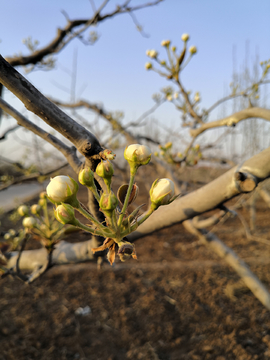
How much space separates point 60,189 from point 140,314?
2.70 metres

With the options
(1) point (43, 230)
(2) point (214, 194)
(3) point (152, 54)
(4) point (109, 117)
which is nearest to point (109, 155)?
(2) point (214, 194)

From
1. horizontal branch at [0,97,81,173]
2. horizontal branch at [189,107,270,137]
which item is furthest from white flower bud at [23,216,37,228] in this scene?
horizontal branch at [189,107,270,137]

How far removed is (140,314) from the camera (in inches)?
109

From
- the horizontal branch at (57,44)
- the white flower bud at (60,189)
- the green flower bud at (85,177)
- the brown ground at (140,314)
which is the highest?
the horizontal branch at (57,44)

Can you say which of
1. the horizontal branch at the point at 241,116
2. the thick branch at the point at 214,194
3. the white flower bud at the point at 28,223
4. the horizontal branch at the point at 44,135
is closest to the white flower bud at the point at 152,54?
the horizontal branch at the point at 241,116

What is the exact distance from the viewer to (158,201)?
2.06ft

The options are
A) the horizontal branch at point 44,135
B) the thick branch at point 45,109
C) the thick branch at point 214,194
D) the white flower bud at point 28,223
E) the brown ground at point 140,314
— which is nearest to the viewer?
the thick branch at point 45,109

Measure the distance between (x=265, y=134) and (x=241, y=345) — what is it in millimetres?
7707

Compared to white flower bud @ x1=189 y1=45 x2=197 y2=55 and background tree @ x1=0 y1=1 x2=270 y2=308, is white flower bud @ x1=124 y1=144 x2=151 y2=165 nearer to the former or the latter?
background tree @ x1=0 y1=1 x2=270 y2=308

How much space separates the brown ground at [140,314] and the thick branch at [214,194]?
1724mm

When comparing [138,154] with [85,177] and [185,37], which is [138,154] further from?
[185,37]

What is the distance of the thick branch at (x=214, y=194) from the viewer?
99 centimetres

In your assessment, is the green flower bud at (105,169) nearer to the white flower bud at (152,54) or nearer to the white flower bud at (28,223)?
the white flower bud at (28,223)

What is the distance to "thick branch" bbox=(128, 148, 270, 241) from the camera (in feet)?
3.24
